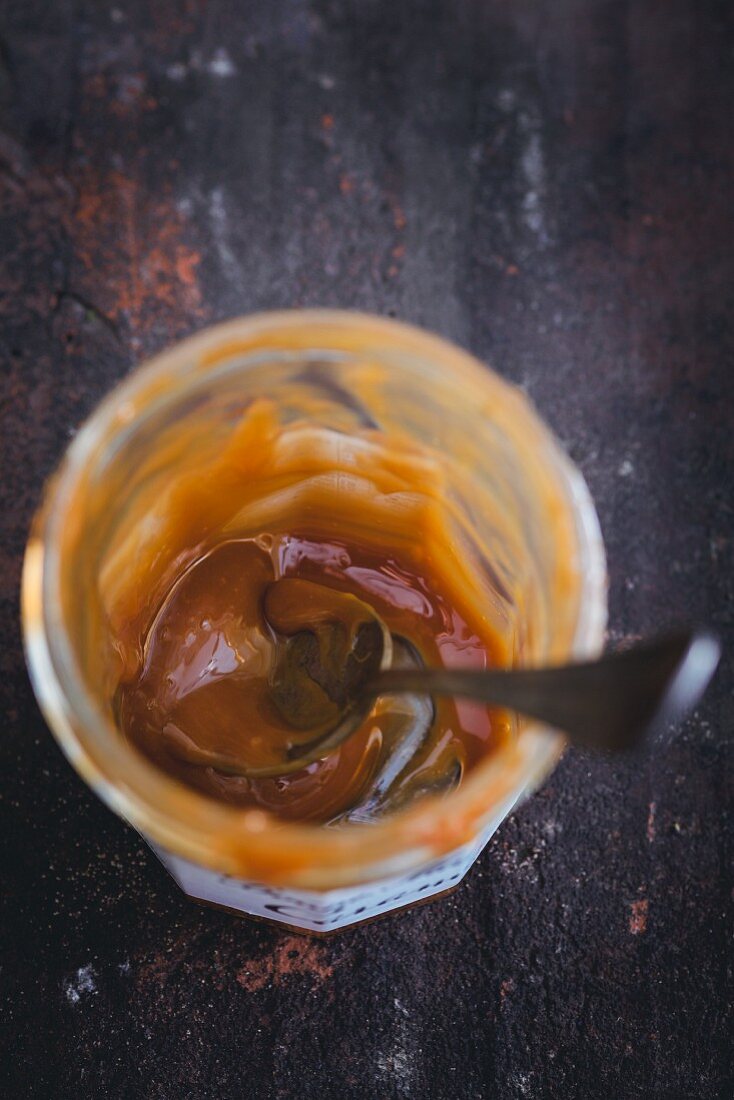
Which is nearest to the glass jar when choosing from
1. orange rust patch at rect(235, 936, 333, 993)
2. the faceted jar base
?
the faceted jar base

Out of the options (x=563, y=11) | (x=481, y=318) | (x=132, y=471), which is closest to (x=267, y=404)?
(x=132, y=471)

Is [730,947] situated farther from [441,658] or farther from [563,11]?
[563,11]

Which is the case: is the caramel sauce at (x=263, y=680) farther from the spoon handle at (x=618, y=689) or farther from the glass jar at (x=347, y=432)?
the spoon handle at (x=618, y=689)

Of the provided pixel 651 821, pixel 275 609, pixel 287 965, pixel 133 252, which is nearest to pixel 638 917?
pixel 651 821

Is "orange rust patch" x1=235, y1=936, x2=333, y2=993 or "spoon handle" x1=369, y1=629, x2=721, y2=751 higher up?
"spoon handle" x1=369, y1=629, x2=721, y2=751

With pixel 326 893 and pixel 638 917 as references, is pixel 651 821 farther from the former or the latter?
pixel 326 893

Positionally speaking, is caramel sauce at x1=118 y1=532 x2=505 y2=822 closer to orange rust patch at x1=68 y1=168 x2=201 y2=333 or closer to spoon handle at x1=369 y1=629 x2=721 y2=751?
spoon handle at x1=369 y1=629 x2=721 y2=751

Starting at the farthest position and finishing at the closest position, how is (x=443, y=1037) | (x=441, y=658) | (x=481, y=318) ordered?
(x=481, y=318) < (x=443, y=1037) < (x=441, y=658)
